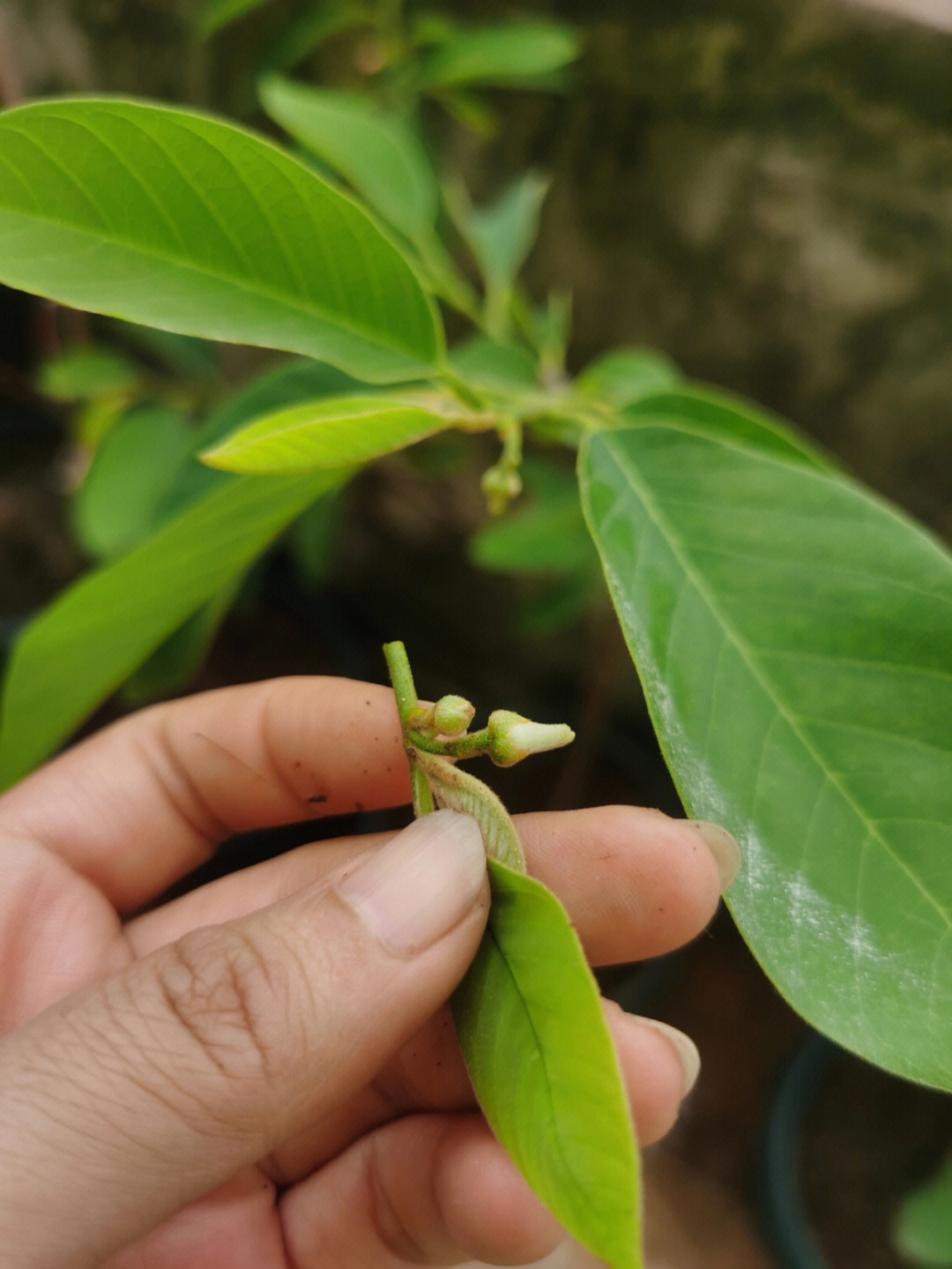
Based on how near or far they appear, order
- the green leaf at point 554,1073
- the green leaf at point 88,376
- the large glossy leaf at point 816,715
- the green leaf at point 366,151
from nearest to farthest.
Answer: the green leaf at point 554,1073
the large glossy leaf at point 816,715
the green leaf at point 366,151
the green leaf at point 88,376

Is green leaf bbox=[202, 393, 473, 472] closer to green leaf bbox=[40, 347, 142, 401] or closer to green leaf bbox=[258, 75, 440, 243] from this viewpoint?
green leaf bbox=[258, 75, 440, 243]

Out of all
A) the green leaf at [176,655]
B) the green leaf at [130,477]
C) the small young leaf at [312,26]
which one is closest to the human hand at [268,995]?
the green leaf at [176,655]

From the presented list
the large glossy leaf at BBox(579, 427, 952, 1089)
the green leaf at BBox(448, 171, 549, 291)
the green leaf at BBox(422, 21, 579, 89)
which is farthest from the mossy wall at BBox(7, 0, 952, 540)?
the large glossy leaf at BBox(579, 427, 952, 1089)

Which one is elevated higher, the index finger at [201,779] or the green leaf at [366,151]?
the green leaf at [366,151]

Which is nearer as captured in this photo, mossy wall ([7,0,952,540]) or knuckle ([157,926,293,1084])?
knuckle ([157,926,293,1084])

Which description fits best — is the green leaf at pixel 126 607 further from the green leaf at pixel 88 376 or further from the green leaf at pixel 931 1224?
the green leaf at pixel 931 1224
